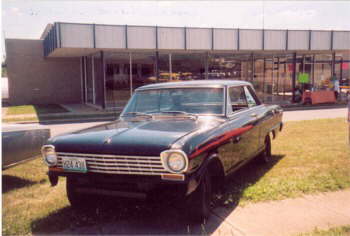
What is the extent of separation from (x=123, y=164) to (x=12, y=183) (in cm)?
310

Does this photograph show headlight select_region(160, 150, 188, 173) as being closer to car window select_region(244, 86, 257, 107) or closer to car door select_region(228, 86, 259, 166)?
car door select_region(228, 86, 259, 166)

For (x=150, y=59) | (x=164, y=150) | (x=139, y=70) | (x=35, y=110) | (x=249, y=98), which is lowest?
(x=35, y=110)

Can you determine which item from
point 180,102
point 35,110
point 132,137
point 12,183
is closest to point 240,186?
point 180,102

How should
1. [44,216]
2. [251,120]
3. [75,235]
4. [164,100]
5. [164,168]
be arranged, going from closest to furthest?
[164,168] < [75,235] < [44,216] < [164,100] < [251,120]

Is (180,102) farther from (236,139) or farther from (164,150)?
(164,150)

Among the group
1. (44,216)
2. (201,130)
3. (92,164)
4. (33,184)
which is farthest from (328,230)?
(33,184)

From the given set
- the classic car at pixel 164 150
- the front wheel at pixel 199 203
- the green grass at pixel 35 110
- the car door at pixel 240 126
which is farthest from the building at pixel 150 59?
the front wheel at pixel 199 203

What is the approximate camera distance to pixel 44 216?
4352mm

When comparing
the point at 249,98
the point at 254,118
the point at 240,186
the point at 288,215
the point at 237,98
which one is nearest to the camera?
the point at 288,215

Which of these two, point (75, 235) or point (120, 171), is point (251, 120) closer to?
point (120, 171)

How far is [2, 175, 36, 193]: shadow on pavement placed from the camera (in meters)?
5.59

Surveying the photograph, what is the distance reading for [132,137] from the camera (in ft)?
12.7

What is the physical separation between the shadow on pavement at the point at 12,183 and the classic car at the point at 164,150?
1667mm

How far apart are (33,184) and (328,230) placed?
4.43m
